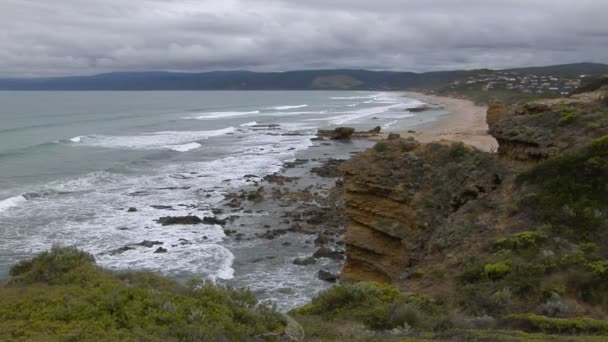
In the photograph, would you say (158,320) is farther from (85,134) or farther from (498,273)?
(85,134)

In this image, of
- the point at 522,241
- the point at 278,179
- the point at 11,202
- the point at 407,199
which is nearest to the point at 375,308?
the point at 522,241

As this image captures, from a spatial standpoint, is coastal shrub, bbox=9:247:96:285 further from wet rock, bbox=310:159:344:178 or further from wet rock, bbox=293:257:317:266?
wet rock, bbox=310:159:344:178

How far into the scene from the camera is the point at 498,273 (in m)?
10.4

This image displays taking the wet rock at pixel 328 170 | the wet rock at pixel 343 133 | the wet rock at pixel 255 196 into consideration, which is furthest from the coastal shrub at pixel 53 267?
the wet rock at pixel 343 133

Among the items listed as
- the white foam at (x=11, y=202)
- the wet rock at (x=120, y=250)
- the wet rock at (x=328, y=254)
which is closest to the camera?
the wet rock at (x=328, y=254)

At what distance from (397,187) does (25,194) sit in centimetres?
2495

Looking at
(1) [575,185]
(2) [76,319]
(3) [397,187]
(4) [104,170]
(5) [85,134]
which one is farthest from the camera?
(5) [85,134]

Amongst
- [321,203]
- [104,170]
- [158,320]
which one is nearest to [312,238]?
[321,203]

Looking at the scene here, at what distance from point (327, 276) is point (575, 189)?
31.1 feet

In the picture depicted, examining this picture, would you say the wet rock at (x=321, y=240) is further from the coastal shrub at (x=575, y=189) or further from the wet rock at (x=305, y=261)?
the coastal shrub at (x=575, y=189)

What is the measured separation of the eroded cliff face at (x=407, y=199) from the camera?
48.9ft

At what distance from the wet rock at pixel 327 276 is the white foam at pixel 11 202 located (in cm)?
1883

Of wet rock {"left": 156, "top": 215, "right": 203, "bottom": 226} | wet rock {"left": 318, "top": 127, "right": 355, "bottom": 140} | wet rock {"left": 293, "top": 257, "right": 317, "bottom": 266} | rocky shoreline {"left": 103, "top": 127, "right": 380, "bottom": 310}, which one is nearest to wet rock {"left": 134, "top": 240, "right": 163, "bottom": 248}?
rocky shoreline {"left": 103, "top": 127, "right": 380, "bottom": 310}

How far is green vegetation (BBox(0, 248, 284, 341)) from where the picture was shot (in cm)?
677
